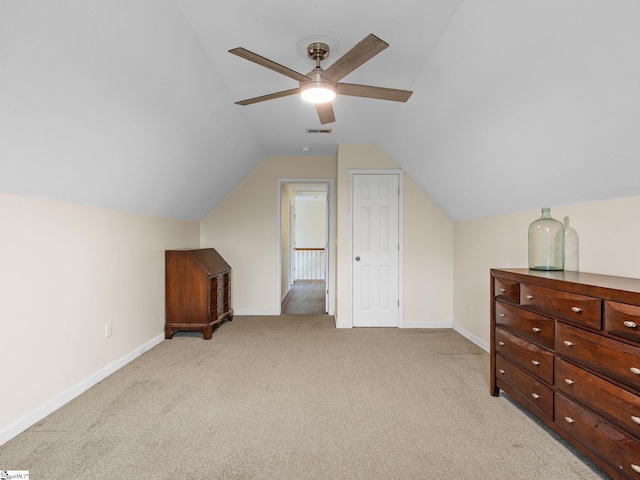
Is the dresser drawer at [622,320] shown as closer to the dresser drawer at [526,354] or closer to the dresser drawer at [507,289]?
the dresser drawer at [526,354]

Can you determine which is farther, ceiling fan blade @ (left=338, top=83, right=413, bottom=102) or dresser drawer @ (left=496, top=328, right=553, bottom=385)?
ceiling fan blade @ (left=338, top=83, right=413, bottom=102)

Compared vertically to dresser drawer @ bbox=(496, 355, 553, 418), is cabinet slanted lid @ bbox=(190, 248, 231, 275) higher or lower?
higher

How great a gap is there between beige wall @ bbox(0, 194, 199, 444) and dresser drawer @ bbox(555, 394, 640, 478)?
3.13 m

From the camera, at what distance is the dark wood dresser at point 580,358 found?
161cm

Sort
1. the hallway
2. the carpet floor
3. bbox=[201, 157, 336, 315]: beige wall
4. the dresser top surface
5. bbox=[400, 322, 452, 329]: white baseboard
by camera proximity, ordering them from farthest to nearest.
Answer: the hallway
bbox=[201, 157, 336, 315]: beige wall
bbox=[400, 322, 452, 329]: white baseboard
the carpet floor
the dresser top surface

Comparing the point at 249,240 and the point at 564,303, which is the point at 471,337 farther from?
the point at 249,240

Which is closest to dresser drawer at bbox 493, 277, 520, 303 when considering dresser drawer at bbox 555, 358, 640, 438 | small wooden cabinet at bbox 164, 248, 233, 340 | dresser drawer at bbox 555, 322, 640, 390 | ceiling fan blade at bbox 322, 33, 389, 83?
dresser drawer at bbox 555, 322, 640, 390

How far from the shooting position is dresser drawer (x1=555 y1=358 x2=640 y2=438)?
158 centimetres

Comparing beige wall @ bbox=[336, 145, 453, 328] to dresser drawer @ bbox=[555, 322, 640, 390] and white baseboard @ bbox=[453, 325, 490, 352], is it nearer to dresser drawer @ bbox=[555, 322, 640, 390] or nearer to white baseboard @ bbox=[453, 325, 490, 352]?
white baseboard @ bbox=[453, 325, 490, 352]

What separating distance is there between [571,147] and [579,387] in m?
1.35

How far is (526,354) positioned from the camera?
2320 mm

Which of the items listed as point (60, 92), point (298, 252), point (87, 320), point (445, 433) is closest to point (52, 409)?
point (87, 320)

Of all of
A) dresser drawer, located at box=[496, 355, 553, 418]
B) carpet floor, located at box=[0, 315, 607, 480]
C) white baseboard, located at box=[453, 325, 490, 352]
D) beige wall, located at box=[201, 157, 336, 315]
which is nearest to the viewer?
carpet floor, located at box=[0, 315, 607, 480]

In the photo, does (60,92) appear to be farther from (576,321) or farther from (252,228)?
(252,228)
